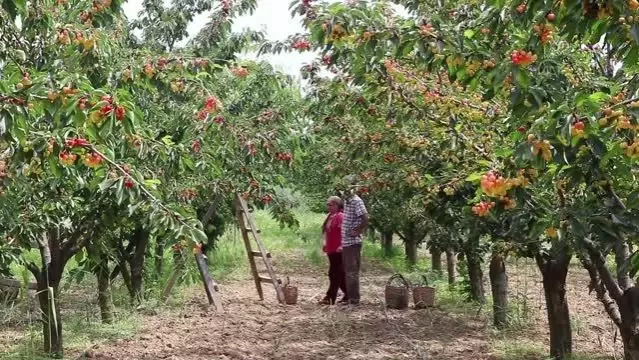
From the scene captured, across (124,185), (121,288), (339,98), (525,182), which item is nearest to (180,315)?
(121,288)

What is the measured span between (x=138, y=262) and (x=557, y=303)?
545cm

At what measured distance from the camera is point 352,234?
A: 28.3 ft

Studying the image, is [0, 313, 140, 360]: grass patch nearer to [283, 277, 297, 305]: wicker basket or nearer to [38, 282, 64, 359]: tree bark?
[38, 282, 64, 359]: tree bark

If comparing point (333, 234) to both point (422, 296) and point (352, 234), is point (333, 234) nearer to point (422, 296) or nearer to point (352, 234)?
point (352, 234)

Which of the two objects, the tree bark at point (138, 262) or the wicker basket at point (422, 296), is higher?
the tree bark at point (138, 262)

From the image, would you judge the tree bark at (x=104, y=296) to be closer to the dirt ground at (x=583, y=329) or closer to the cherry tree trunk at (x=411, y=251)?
the dirt ground at (x=583, y=329)

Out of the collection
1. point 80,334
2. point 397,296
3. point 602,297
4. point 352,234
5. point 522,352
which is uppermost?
point 352,234

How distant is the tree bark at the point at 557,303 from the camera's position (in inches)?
238

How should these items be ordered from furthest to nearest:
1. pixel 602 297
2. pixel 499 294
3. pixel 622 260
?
pixel 499 294 → pixel 602 297 → pixel 622 260

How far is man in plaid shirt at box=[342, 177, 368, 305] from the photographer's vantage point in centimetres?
852

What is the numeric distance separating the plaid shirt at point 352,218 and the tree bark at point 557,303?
2.73m

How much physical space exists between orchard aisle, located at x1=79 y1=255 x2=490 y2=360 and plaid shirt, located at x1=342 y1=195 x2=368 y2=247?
0.83m

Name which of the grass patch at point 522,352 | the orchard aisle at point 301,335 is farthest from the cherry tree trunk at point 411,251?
the grass patch at point 522,352

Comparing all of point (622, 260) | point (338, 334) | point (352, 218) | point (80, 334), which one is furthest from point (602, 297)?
point (80, 334)
